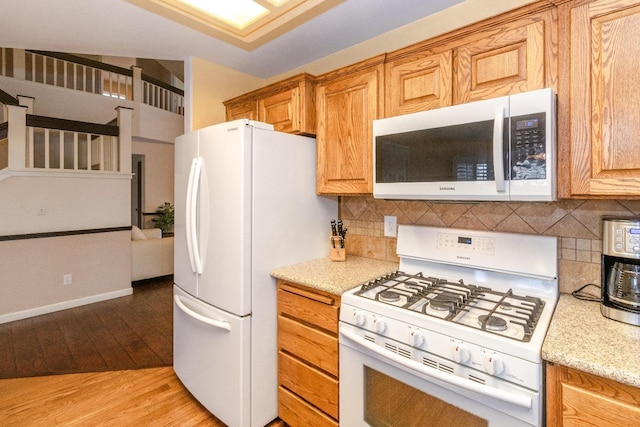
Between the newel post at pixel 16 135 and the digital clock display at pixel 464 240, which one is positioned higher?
the newel post at pixel 16 135

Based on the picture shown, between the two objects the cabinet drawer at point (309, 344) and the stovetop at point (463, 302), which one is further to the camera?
the cabinet drawer at point (309, 344)

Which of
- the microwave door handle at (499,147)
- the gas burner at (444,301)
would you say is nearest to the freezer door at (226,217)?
the gas burner at (444,301)

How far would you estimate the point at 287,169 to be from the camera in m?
1.93

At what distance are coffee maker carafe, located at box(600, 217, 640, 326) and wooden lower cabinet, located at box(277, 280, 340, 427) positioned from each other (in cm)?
106

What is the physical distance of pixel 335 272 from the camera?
1824mm

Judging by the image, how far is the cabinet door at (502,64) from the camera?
125cm

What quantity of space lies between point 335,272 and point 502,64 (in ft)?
4.15

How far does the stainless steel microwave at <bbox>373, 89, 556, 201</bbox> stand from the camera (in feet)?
3.87

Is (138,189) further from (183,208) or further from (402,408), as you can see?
(402,408)

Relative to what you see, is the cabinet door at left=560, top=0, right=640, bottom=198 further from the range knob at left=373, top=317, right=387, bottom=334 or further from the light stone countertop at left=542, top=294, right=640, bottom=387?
the range knob at left=373, top=317, right=387, bottom=334

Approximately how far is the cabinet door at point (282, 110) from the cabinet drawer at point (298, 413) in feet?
5.18

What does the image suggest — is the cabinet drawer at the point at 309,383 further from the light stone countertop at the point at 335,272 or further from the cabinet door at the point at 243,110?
the cabinet door at the point at 243,110

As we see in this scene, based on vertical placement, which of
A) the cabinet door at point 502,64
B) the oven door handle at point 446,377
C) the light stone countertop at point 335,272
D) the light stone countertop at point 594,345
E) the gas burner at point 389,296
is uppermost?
the cabinet door at point 502,64

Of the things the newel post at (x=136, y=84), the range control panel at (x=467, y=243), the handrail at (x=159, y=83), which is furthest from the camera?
the handrail at (x=159, y=83)
